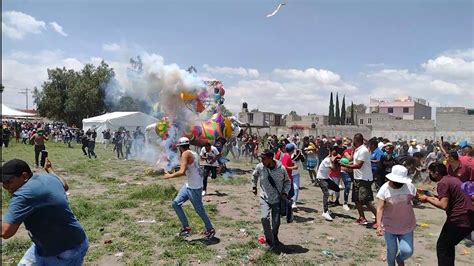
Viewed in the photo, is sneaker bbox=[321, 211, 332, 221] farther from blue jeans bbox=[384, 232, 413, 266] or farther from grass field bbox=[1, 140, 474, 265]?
blue jeans bbox=[384, 232, 413, 266]

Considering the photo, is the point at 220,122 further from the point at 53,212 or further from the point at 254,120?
the point at 254,120

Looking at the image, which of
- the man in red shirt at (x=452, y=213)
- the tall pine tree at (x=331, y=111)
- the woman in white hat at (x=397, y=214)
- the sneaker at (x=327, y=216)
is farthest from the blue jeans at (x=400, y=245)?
the tall pine tree at (x=331, y=111)

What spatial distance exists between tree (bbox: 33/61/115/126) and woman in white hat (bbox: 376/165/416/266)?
42.6 meters

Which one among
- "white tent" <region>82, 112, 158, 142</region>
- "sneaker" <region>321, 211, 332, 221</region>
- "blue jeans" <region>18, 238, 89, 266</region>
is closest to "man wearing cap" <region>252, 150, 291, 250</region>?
"sneaker" <region>321, 211, 332, 221</region>

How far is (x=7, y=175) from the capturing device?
331 cm

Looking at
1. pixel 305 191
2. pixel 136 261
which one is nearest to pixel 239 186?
pixel 305 191

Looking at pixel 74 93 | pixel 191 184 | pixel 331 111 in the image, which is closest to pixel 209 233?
pixel 191 184

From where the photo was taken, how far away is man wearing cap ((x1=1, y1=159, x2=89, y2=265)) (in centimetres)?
319

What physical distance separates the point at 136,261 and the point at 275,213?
2.28 metres

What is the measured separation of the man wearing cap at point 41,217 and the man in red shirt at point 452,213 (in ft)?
13.4

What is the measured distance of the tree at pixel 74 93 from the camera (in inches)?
1734

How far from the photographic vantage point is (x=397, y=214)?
4992 millimetres

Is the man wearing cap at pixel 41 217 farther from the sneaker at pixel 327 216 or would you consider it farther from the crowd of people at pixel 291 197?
the sneaker at pixel 327 216

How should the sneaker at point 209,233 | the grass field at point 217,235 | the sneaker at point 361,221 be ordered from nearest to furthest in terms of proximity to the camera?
1. the grass field at point 217,235
2. the sneaker at point 209,233
3. the sneaker at point 361,221
